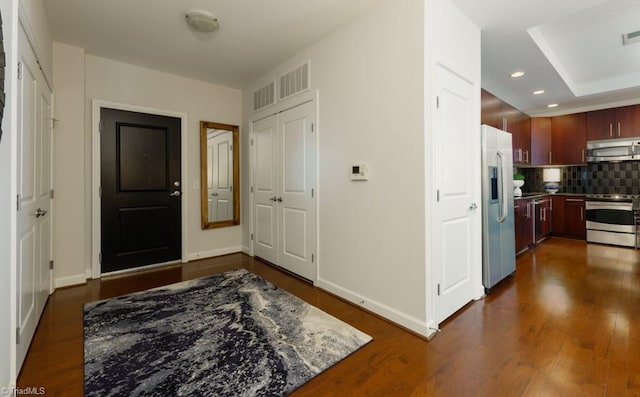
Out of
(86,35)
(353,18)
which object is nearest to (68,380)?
(86,35)

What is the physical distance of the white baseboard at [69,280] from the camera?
309cm

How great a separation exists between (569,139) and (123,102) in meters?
7.72

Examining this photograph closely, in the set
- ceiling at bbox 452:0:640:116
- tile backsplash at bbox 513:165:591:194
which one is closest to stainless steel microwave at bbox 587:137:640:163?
tile backsplash at bbox 513:165:591:194

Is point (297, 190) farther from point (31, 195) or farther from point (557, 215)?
point (557, 215)

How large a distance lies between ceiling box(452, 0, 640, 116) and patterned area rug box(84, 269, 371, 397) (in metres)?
2.96

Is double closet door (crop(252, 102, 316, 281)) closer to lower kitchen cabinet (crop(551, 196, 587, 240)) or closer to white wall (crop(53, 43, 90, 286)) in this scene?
white wall (crop(53, 43, 90, 286))

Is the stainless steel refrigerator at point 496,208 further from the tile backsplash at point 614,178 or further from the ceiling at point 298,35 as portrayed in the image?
the tile backsplash at point 614,178

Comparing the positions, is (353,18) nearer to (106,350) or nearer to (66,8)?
(66,8)

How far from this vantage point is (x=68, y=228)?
3.18 m

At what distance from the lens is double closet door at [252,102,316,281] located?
3.26 metres

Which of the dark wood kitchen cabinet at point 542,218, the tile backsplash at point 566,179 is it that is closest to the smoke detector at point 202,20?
the dark wood kitchen cabinet at point 542,218

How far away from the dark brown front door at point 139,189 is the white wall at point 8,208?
7.34 feet

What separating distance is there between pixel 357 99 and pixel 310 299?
6.56 ft

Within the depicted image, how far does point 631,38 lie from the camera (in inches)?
126
